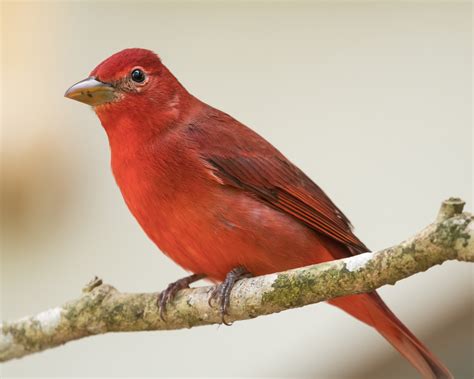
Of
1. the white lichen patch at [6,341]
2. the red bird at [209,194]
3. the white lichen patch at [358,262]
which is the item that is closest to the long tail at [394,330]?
the red bird at [209,194]

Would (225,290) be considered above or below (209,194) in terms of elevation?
below

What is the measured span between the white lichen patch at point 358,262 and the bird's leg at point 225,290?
635 mm

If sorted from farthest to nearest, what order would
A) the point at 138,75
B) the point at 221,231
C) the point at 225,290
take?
the point at 138,75 → the point at 221,231 → the point at 225,290

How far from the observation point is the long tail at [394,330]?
3543mm

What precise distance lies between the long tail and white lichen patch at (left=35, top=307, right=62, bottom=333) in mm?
1111

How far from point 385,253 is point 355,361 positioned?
2.63 metres

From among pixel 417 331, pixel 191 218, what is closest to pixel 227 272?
pixel 191 218

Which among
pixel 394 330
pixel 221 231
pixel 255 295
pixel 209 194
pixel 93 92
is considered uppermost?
pixel 93 92

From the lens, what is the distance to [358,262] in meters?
2.67

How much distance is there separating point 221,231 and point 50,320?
80 cm

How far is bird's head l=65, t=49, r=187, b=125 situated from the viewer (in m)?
3.41

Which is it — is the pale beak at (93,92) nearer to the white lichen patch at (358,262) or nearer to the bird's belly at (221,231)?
the bird's belly at (221,231)

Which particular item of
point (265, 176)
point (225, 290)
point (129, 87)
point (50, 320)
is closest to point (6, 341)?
point (50, 320)

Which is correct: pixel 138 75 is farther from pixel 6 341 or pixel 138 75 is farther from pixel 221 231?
pixel 6 341
